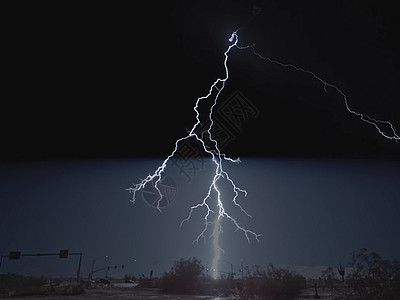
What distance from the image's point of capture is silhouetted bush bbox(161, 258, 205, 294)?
1688cm

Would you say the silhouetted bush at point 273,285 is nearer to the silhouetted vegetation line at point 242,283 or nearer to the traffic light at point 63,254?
the silhouetted vegetation line at point 242,283

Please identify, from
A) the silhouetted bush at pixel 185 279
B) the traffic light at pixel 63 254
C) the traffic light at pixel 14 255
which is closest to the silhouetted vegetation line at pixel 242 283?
the silhouetted bush at pixel 185 279

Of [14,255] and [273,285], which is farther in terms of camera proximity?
[14,255]

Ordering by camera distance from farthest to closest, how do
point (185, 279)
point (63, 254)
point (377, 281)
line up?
point (63, 254) < point (185, 279) < point (377, 281)

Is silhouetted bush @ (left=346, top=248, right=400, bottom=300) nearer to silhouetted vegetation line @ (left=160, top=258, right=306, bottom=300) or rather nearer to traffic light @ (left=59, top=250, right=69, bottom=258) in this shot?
silhouetted vegetation line @ (left=160, top=258, right=306, bottom=300)

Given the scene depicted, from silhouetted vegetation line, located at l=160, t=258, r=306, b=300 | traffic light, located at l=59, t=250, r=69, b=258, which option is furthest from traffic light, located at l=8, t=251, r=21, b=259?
silhouetted vegetation line, located at l=160, t=258, r=306, b=300

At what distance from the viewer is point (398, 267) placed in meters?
8.56

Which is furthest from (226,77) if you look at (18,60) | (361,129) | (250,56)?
(18,60)

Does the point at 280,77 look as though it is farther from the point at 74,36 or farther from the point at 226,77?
the point at 74,36

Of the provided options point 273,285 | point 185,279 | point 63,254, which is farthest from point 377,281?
point 63,254

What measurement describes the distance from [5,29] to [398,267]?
1227cm

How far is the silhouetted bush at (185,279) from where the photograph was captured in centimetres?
1688

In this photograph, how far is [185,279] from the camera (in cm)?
1711

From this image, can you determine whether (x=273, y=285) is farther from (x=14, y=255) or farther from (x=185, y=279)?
(x=14, y=255)
